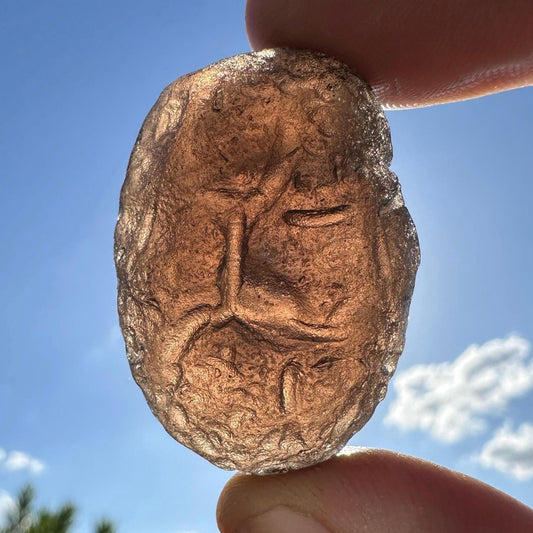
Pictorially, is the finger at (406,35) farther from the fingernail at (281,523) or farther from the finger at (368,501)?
the fingernail at (281,523)

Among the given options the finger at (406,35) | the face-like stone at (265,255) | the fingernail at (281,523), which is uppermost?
the finger at (406,35)

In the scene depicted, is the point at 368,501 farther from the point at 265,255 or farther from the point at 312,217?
the point at 312,217

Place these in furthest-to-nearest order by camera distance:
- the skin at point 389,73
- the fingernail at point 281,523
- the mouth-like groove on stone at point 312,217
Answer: the skin at point 389,73, the fingernail at point 281,523, the mouth-like groove on stone at point 312,217

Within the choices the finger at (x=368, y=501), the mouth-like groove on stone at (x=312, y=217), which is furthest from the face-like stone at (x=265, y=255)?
the finger at (x=368, y=501)

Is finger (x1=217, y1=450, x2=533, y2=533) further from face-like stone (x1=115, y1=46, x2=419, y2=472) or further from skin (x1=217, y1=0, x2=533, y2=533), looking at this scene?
face-like stone (x1=115, y1=46, x2=419, y2=472)

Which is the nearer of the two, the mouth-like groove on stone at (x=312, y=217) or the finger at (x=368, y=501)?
the mouth-like groove on stone at (x=312, y=217)

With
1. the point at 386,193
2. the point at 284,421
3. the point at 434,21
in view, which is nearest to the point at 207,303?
the point at 284,421

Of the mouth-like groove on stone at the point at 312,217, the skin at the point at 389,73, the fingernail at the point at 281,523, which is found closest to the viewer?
the mouth-like groove on stone at the point at 312,217
